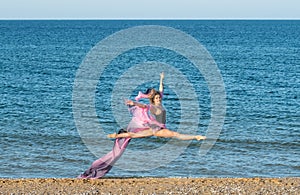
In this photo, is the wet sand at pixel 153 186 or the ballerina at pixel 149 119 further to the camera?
the wet sand at pixel 153 186

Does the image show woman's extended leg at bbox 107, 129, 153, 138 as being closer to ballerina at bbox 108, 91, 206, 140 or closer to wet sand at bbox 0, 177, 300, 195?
ballerina at bbox 108, 91, 206, 140

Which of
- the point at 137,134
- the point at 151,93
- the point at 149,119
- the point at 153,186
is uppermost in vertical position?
the point at 151,93

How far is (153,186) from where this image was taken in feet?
73.4

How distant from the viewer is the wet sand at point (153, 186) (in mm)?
21438

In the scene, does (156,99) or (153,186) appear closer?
(156,99)

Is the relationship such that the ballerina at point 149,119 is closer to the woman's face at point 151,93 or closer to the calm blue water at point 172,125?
the woman's face at point 151,93

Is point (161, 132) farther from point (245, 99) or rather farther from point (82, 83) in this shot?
point (82, 83)

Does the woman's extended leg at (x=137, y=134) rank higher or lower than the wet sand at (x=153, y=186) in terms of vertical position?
higher

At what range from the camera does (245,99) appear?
53.0 meters

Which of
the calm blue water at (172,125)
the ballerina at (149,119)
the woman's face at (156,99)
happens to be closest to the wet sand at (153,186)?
the ballerina at (149,119)

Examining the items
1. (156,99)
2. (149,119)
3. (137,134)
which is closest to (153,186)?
(137,134)

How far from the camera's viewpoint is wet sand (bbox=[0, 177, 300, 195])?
21.4 metres

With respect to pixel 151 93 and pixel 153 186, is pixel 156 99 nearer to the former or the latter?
pixel 151 93

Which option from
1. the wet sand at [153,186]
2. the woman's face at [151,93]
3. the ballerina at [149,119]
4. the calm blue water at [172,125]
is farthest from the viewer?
the calm blue water at [172,125]
